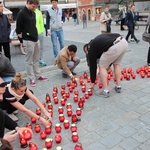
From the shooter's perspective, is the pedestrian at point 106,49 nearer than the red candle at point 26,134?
No

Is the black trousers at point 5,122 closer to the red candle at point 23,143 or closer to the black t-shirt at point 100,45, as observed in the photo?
the red candle at point 23,143

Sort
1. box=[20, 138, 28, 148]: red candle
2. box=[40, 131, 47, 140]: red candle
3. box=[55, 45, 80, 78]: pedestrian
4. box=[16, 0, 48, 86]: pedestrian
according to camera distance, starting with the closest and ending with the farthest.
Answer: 1. box=[20, 138, 28, 148]: red candle
2. box=[40, 131, 47, 140]: red candle
3. box=[16, 0, 48, 86]: pedestrian
4. box=[55, 45, 80, 78]: pedestrian

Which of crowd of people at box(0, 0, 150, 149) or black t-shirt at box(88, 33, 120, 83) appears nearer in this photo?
crowd of people at box(0, 0, 150, 149)

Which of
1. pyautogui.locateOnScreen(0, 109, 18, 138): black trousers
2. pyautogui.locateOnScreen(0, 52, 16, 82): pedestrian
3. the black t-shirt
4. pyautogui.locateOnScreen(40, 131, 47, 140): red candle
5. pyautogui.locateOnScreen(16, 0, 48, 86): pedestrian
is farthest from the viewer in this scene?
pyautogui.locateOnScreen(16, 0, 48, 86): pedestrian

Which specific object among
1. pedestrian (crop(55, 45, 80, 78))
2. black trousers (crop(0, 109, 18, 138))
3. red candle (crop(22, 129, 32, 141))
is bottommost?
red candle (crop(22, 129, 32, 141))

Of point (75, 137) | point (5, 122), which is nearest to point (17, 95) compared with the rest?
point (5, 122)

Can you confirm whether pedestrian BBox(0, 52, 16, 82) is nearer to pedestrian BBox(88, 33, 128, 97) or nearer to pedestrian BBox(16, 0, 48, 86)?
pedestrian BBox(16, 0, 48, 86)

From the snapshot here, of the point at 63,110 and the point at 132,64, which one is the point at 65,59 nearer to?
the point at 63,110

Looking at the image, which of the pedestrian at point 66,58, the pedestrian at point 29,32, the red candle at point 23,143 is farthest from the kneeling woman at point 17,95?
the pedestrian at point 66,58

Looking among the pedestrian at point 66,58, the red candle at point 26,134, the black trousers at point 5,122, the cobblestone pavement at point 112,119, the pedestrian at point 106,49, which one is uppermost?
the pedestrian at point 106,49

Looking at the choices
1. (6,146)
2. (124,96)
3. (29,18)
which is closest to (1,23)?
(29,18)

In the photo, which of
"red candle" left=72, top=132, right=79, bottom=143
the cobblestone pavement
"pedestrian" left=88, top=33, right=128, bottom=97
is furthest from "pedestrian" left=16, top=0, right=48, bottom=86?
"red candle" left=72, top=132, right=79, bottom=143

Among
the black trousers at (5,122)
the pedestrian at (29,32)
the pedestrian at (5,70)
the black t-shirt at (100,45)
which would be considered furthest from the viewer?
the pedestrian at (29,32)

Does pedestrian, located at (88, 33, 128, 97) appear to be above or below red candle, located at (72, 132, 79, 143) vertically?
above
